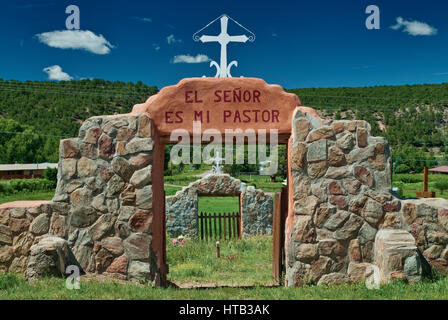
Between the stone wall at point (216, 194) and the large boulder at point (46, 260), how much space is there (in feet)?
27.8

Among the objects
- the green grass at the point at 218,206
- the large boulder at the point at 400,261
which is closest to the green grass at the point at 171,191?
the green grass at the point at 218,206

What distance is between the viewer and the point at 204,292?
18.2 feet

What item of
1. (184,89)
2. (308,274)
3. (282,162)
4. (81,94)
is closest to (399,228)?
(308,274)

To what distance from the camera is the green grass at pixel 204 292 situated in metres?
5.11

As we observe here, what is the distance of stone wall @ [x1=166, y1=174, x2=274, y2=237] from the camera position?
14594mm

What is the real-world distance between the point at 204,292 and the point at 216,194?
9383 mm

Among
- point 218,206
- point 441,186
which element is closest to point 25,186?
point 218,206

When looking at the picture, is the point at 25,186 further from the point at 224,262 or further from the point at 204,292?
the point at 204,292

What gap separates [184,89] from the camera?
21.8ft

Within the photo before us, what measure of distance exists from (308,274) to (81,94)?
187ft

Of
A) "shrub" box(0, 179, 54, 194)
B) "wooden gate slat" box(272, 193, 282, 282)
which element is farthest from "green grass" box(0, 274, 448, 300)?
"shrub" box(0, 179, 54, 194)

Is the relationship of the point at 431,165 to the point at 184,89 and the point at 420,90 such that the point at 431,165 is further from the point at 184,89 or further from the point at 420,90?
the point at 184,89

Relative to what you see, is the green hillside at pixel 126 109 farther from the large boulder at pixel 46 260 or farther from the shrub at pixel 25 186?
the large boulder at pixel 46 260

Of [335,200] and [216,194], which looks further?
[216,194]
